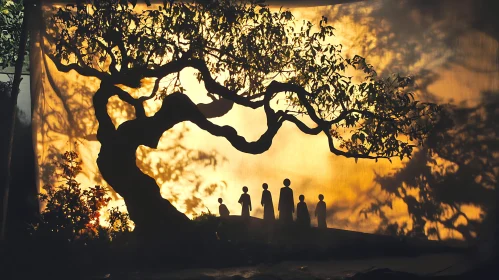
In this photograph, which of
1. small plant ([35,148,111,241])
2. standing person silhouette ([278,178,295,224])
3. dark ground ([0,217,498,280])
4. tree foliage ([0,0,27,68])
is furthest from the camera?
tree foliage ([0,0,27,68])

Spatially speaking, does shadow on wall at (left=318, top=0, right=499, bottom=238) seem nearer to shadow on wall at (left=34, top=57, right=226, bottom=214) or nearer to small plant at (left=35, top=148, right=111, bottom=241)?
shadow on wall at (left=34, top=57, right=226, bottom=214)

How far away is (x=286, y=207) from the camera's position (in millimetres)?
7414

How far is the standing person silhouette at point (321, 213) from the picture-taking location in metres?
7.41

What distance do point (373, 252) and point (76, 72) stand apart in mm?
4718

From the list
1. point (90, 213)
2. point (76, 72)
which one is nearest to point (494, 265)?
point (90, 213)

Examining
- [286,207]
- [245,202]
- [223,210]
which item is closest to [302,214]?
[286,207]

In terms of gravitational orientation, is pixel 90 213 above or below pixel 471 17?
below

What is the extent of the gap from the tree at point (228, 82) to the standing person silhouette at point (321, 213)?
0.76m

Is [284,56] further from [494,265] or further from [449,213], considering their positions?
[494,265]

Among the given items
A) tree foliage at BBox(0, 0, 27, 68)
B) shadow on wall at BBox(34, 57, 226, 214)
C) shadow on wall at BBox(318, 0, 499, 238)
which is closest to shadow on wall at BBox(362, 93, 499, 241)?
shadow on wall at BBox(318, 0, 499, 238)

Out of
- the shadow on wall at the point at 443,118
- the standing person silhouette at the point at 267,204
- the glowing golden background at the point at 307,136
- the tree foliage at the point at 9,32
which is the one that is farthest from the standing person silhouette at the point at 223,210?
the tree foliage at the point at 9,32

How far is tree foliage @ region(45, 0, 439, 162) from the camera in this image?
691 centimetres

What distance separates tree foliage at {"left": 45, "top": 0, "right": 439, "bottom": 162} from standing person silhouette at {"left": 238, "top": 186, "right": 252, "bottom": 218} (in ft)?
2.12

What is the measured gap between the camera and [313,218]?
743 centimetres
